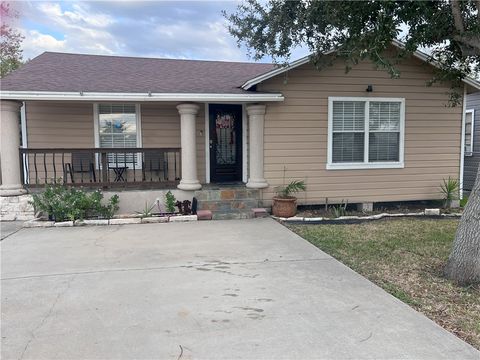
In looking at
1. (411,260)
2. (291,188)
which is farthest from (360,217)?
(411,260)

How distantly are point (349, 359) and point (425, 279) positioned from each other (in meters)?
2.15

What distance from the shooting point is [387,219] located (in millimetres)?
→ 8055

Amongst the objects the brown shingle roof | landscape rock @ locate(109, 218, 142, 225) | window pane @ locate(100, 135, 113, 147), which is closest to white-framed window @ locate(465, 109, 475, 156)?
the brown shingle roof

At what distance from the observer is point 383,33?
16.9 ft

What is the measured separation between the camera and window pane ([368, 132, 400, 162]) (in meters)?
8.77

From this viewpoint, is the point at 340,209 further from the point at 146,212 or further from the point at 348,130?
the point at 146,212

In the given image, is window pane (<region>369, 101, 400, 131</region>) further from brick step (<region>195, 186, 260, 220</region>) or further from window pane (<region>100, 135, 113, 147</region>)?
window pane (<region>100, 135, 113, 147</region>)

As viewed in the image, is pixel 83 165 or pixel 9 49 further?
pixel 9 49

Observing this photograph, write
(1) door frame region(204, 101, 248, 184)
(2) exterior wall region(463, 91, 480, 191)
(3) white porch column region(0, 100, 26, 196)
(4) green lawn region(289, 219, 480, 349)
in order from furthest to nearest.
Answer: (2) exterior wall region(463, 91, 480, 191), (1) door frame region(204, 101, 248, 184), (3) white porch column region(0, 100, 26, 196), (4) green lawn region(289, 219, 480, 349)

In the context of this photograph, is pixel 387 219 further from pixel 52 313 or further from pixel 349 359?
pixel 52 313

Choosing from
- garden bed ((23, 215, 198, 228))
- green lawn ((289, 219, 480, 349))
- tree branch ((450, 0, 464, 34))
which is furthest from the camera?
garden bed ((23, 215, 198, 228))

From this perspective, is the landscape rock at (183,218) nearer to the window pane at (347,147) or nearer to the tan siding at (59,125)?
the tan siding at (59,125)

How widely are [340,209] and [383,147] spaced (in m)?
1.83

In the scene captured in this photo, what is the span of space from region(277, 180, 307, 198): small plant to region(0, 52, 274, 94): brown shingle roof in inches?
89.5
